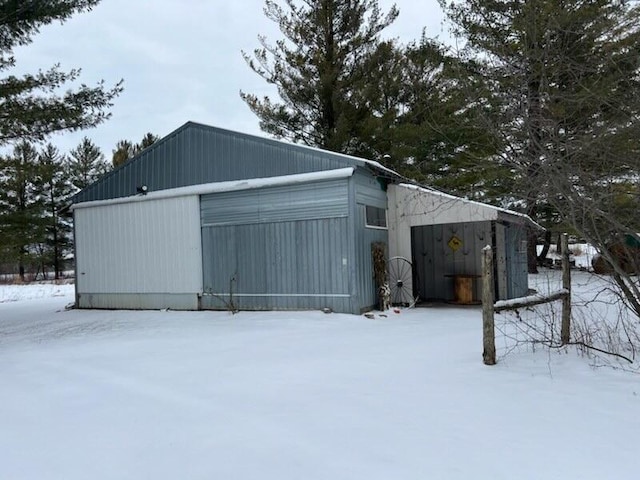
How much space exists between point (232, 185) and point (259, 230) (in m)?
1.24

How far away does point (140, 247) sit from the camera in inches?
465

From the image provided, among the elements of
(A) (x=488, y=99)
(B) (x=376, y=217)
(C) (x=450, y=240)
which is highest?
(A) (x=488, y=99)

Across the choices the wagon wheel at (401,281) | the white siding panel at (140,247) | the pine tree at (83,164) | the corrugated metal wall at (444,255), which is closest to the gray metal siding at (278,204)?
the white siding panel at (140,247)

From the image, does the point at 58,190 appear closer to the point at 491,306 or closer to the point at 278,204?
the point at 278,204

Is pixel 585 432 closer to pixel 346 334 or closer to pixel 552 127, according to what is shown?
pixel 552 127

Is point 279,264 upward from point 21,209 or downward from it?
downward

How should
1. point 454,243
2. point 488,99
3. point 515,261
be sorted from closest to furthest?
1. point 488,99
2. point 515,261
3. point 454,243

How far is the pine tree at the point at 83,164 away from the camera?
28891 mm

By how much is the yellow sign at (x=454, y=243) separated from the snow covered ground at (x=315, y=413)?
5767 millimetres

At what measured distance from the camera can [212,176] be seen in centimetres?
1103

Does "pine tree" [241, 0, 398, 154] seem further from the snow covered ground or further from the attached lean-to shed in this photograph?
the snow covered ground

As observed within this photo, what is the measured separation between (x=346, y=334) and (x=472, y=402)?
3602 mm

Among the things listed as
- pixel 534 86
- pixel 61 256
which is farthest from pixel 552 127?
pixel 61 256

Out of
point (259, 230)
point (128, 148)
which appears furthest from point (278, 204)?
point (128, 148)
